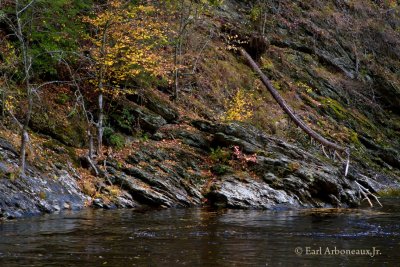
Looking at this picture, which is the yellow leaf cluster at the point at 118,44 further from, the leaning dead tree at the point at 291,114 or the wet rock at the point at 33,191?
the leaning dead tree at the point at 291,114

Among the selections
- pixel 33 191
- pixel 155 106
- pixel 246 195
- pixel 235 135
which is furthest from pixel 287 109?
pixel 33 191

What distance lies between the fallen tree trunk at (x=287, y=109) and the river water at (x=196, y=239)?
10.5 m

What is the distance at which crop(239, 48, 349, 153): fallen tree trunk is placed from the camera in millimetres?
25850

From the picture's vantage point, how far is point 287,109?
28000 mm

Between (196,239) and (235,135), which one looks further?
(235,135)

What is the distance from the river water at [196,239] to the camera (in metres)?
8.43

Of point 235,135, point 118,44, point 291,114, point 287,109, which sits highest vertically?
point 118,44

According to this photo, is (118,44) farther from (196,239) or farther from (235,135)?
(196,239)

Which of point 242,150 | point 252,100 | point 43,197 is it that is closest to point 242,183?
point 242,150

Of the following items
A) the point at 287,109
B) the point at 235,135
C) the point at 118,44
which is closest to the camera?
the point at 118,44

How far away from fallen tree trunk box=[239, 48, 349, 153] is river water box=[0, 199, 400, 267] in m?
10.5

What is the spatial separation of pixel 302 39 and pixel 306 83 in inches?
208

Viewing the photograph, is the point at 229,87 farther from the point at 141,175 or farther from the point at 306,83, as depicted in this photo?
the point at 141,175

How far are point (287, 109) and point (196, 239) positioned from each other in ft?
60.2
